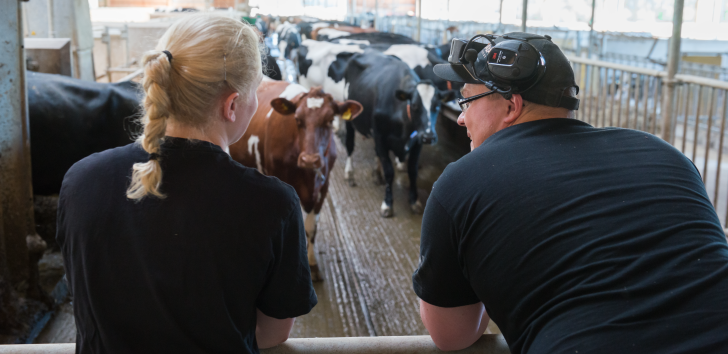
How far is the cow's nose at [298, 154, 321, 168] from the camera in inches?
160

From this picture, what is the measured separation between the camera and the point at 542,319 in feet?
3.60

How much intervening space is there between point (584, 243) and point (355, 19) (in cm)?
2426

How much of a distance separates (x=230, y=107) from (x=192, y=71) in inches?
4.8

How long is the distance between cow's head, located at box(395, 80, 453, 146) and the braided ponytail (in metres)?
4.46

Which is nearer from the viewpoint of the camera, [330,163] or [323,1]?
[330,163]

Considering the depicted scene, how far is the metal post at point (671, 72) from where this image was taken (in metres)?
4.11

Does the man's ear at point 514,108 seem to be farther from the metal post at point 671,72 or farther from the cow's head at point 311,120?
the metal post at point 671,72

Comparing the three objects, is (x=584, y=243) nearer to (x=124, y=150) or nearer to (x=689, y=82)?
(x=124, y=150)

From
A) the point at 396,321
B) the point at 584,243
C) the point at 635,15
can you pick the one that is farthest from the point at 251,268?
the point at 635,15

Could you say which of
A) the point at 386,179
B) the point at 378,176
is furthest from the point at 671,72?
the point at 378,176

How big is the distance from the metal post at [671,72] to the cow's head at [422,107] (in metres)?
2.02

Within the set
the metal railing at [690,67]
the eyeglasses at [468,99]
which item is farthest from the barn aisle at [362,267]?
the metal railing at [690,67]

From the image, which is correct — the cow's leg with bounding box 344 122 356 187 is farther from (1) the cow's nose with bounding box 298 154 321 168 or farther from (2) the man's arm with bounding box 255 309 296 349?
(2) the man's arm with bounding box 255 309 296 349

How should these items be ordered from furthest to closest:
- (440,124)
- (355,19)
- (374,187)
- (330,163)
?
(355,19) → (440,124) → (374,187) → (330,163)
